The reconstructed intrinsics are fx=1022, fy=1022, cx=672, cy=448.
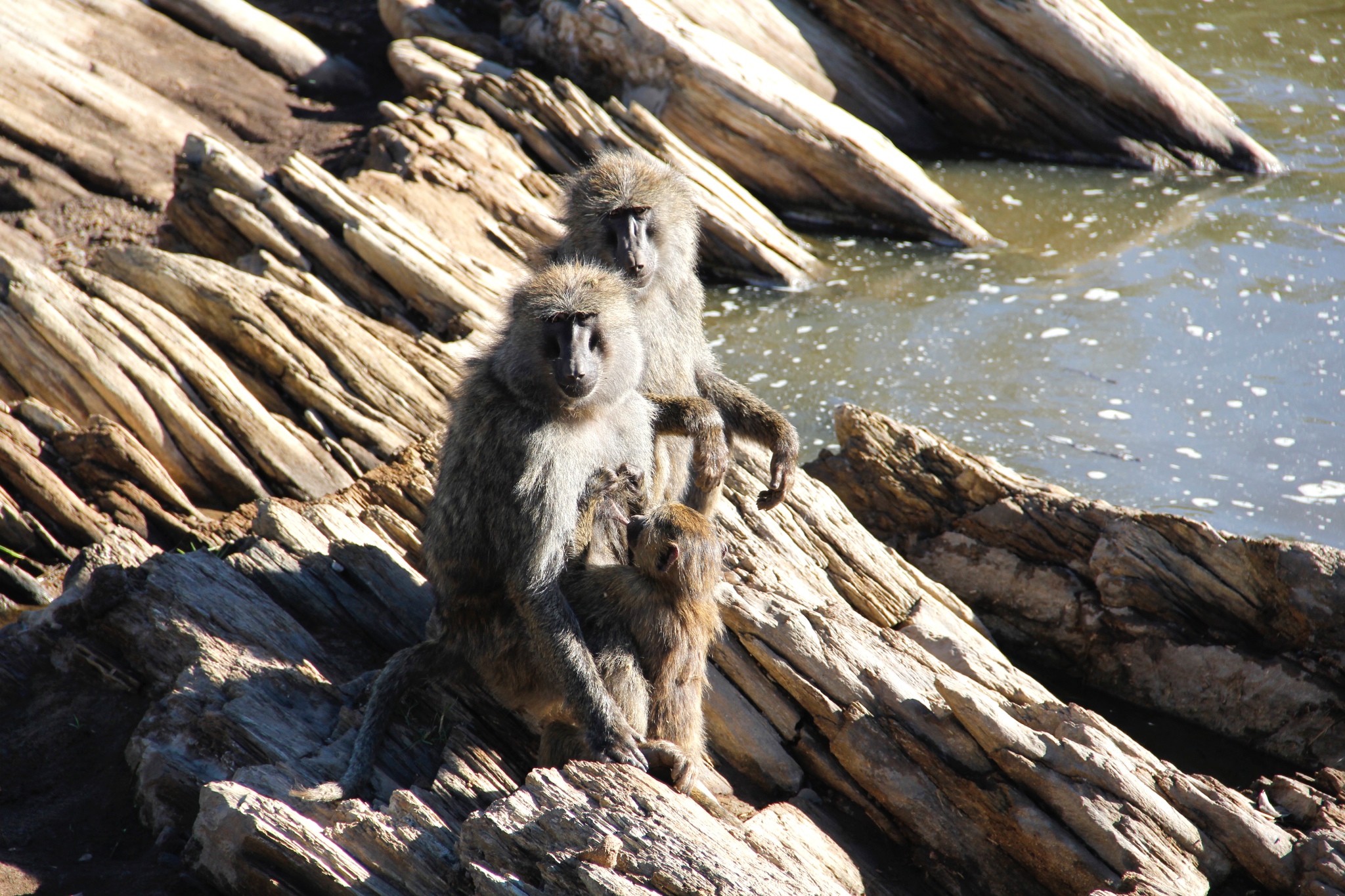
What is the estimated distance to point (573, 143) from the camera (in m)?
9.77

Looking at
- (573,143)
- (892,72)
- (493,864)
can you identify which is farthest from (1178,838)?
(892,72)

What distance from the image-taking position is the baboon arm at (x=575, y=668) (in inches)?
133

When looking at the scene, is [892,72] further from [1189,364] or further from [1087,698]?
[1087,698]

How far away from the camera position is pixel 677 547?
355 cm

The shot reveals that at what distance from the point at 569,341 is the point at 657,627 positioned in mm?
1042

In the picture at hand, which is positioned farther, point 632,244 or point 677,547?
point 632,244

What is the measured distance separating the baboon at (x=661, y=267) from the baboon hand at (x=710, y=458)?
0.08m

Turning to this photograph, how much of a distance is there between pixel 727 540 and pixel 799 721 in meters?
1.03

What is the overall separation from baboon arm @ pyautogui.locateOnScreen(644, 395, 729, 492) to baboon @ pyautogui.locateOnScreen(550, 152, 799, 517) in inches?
3.9

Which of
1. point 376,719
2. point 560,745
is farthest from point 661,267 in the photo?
point 376,719

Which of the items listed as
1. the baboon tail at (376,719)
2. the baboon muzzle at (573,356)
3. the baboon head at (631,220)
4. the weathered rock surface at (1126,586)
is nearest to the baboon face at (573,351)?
the baboon muzzle at (573,356)

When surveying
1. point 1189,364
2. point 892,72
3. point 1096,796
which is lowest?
point 1096,796

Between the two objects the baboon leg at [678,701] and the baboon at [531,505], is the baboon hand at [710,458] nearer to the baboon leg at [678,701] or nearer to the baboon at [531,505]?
the baboon at [531,505]

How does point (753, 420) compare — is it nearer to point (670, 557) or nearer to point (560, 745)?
point (670, 557)
